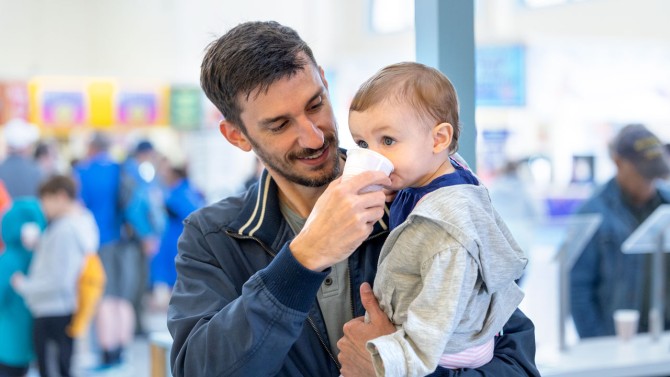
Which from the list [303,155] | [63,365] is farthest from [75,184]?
[303,155]

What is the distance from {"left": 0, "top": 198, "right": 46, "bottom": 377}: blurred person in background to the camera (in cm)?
513

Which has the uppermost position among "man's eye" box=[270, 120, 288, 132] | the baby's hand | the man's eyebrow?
the man's eyebrow

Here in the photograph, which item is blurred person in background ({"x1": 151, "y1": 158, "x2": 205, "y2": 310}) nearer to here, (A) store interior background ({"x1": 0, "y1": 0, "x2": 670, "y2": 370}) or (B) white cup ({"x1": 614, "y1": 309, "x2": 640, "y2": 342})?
(A) store interior background ({"x1": 0, "y1": 0, "x2": 670, "y2": 370})

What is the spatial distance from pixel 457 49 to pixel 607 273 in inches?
90.6

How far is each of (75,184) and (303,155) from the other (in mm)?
4348

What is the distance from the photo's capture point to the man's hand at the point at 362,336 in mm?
1511

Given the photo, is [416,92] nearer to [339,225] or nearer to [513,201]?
[339,225]

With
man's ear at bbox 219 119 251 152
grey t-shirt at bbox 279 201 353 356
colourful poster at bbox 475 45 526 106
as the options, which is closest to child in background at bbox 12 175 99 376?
man's ear at bbox 219 119 251 152

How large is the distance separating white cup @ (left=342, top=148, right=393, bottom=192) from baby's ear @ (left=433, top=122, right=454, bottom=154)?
10cm

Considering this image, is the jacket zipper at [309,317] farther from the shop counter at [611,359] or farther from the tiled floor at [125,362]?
the tiled floor at [125,362]

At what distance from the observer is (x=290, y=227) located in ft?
5.77

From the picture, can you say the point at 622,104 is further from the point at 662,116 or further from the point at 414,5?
the point at 414,5

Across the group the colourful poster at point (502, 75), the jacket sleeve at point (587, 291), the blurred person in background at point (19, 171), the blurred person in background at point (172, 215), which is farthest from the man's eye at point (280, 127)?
the colourful poster at point (502, 75)

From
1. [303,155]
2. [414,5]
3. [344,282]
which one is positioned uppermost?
[414,5]
